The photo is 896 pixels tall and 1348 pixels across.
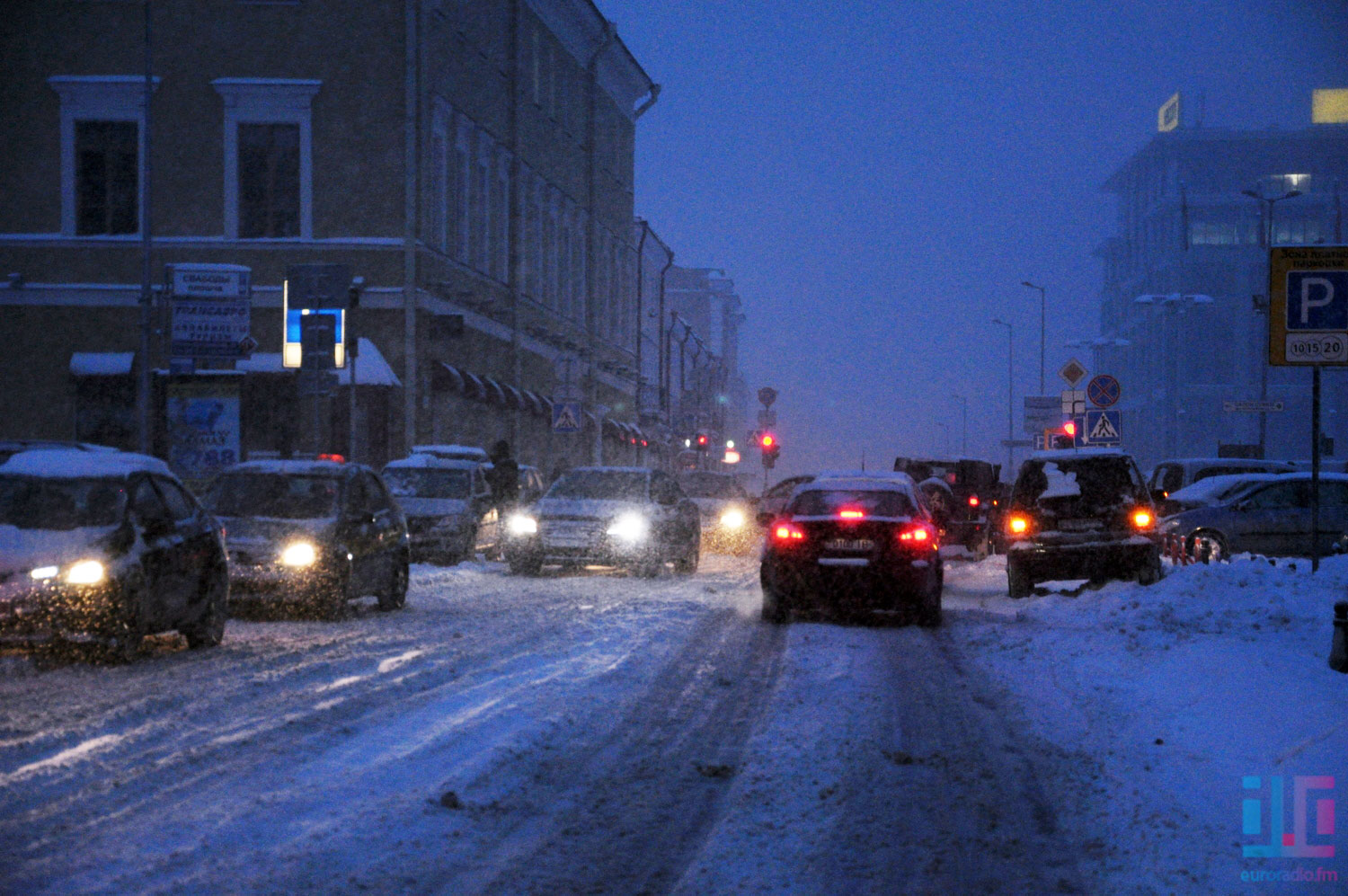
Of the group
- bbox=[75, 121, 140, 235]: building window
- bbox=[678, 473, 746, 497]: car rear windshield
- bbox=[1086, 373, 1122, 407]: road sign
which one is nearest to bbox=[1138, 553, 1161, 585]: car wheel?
bbox=[1086, 373, 1122, 407]: road sign

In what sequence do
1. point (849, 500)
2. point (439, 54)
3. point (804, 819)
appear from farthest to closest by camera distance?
point (439, 54), point (849, 500), point (804, 819)

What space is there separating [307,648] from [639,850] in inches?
280

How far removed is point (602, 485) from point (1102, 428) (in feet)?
37.3

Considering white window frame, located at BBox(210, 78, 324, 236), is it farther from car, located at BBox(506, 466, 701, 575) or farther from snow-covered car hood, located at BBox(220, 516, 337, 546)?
snow-covered car hood, located at BBox(220, 516, 337, 546)

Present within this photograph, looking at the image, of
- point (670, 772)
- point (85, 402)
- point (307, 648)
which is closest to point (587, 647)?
point (307, 648)

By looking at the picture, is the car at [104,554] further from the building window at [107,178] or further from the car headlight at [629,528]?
the building window at [107,178]

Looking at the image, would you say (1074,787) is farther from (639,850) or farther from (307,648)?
(307,648)

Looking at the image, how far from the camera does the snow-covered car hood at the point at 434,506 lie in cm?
2481

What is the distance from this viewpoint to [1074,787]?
7391 mm

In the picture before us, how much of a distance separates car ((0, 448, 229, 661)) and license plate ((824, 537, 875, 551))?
5.90 m

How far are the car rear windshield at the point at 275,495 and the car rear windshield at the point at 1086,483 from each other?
7939mm

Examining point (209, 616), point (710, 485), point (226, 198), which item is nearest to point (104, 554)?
point (209, 616)

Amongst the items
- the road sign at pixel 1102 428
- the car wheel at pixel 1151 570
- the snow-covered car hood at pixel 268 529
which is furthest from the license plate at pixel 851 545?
the road sign at pixel 1102 428

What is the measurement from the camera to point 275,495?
647 inches
